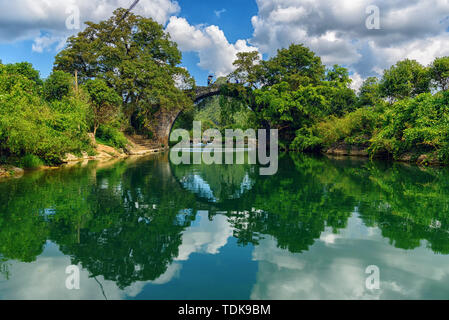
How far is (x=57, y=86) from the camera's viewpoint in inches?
835

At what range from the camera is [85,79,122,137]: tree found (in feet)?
78.4

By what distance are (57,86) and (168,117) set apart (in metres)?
20.0

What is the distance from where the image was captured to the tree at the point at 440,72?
25312mm

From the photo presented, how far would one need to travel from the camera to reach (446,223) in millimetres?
5980

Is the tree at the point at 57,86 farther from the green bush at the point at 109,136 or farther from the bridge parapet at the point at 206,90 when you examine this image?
the bridge parapet at the point at 206,90

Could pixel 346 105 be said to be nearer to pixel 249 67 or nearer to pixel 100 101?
pixel 249 67

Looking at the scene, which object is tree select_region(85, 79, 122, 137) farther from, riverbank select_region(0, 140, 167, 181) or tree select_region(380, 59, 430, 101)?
tree select_region(380, 59, 430, 101)

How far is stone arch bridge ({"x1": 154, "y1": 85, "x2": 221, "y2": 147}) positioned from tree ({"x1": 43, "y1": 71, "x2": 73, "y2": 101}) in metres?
17.9

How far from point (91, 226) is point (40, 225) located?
0.93 metres

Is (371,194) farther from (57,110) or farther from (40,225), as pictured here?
(57,110)

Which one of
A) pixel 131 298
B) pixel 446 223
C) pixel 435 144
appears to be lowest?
pixel 131 298

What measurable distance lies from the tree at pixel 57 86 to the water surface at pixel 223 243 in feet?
46.6

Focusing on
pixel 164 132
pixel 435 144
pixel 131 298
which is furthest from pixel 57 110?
pixel 164 132

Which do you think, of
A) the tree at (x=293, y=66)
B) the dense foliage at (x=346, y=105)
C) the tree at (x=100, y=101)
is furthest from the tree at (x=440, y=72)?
the tree at (x=100, y=101)
